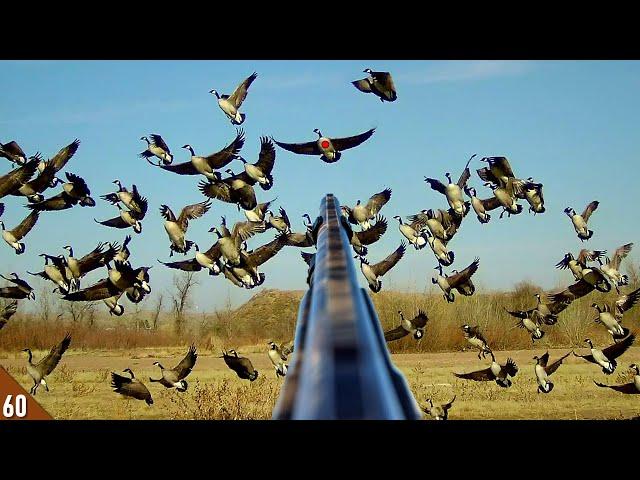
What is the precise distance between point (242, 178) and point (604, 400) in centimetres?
557

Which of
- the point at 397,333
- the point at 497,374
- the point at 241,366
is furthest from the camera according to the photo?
the point at 397,333

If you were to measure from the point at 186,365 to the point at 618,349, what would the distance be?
6.07 meters

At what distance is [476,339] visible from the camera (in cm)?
1173

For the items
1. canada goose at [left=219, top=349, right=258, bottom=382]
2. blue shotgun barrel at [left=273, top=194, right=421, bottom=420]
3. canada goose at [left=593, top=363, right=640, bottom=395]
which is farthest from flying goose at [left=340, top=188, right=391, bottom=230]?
blue shotgun barrel at [left=273, top=194, right=421, bottom=420]

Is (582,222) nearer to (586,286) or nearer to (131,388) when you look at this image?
(586,286)

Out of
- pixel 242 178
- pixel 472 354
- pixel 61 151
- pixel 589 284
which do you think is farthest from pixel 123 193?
pixel 589 284

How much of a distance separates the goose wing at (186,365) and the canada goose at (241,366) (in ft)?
1.48

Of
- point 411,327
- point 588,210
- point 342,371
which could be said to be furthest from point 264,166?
point 342,371

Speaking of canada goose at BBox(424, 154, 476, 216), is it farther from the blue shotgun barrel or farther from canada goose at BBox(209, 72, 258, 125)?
the blue shotgun barrel

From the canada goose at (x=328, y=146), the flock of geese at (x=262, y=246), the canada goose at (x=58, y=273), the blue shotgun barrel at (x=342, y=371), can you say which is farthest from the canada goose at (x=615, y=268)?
the blue shotgun barrel at (x=342, y=371)

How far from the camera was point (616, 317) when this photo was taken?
11062 millimetres

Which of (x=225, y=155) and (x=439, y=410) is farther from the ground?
(x=225, y=155)

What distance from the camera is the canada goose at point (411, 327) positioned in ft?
38.0
